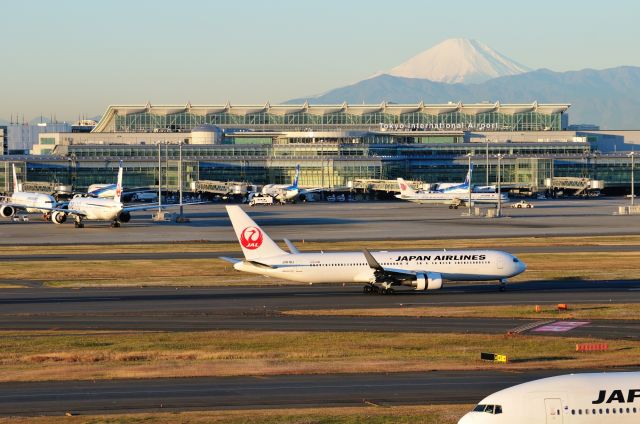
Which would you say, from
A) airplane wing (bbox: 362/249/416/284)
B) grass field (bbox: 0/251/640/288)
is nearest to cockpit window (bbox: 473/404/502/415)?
airplane wing (bbox: 362/249/416/284)

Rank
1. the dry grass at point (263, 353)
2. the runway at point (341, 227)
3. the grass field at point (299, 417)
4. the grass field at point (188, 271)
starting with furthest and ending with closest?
the runway at point (341, 227), the grass field at point (188, 271), the dry grass at point (263, 353), the grass field at point (299, 417)

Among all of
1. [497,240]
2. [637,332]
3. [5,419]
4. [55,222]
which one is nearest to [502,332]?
[637,332]

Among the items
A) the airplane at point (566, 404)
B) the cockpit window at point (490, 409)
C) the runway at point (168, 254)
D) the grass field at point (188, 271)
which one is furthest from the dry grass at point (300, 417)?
the runway at point (168, 254)

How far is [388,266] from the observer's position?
83.4 m

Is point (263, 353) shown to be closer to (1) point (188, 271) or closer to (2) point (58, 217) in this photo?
(1) point (188, 271)

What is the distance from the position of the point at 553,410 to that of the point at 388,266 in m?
50.2

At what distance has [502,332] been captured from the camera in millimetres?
64188

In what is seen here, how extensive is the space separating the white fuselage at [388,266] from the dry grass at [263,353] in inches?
735

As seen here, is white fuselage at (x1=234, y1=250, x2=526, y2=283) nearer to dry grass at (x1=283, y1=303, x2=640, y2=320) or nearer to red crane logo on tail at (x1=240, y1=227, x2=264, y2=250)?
red crane logo on tail at (x1=240, y1=227, x2=264, y2=250)

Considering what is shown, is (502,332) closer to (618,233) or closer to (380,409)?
(380,409)

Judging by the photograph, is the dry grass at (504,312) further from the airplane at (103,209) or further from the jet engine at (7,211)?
the jet engine at (7,211)

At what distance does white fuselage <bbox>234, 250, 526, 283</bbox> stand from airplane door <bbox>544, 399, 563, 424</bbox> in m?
49.9

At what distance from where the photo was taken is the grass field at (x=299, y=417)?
42.4 m

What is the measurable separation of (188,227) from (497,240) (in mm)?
47995
